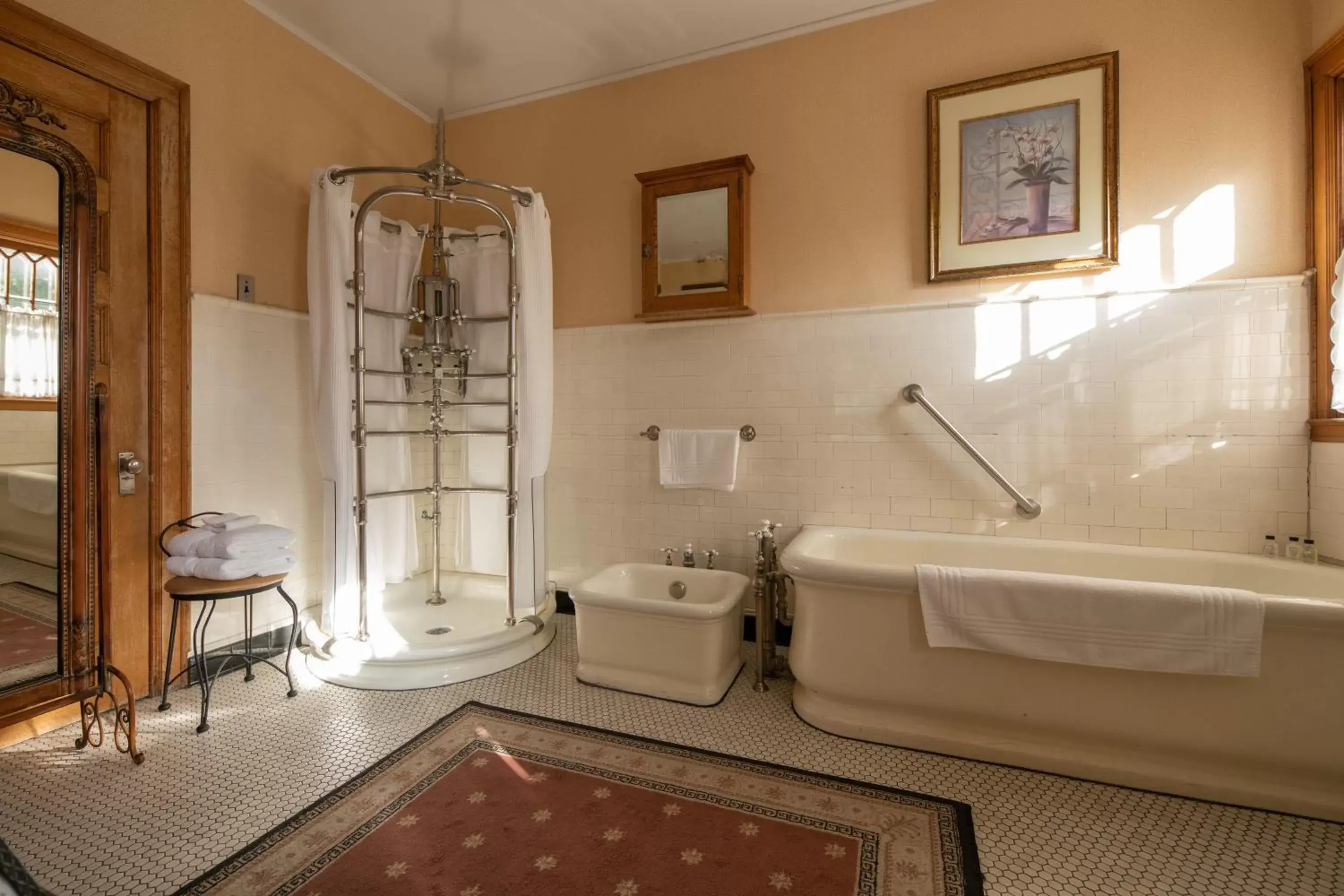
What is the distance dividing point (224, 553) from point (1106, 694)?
2.76 m

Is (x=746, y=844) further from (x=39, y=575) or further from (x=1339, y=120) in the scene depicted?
(x=1339, y=120)

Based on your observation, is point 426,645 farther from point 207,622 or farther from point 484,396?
point 484,396

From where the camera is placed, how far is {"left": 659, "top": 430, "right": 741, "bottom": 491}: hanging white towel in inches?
109

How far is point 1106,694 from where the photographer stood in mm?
1761

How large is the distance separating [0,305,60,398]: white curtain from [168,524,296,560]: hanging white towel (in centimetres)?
59

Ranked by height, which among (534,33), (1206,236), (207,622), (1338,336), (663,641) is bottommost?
(663,641)

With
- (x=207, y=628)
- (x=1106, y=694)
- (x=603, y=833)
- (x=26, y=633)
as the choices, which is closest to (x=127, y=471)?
(x=26, y=633)

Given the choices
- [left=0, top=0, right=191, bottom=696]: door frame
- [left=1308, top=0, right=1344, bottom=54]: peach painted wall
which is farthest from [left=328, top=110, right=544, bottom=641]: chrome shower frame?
[left=1308, top=0, right=1344, bottom=54]: peach painted wall

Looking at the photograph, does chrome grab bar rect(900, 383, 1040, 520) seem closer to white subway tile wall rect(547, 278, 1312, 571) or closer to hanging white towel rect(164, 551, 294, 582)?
white subway tile wall rect(547, 278, 1312, 571)

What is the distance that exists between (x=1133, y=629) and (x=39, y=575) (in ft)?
10.8

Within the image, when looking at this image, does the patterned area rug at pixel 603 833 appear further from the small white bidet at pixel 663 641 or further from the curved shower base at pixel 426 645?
the curved shower base at pixel 426 645

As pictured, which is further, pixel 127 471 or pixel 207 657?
pixel 207 657

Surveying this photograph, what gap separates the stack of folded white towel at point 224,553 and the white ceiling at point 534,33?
7.10 ft

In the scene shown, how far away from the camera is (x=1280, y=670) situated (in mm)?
1614
